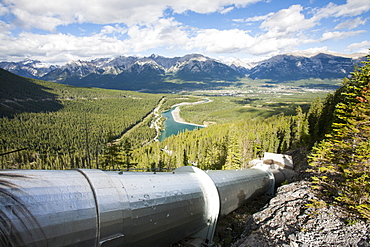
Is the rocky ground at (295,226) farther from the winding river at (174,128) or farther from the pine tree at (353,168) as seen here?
the winding river at (174,128)

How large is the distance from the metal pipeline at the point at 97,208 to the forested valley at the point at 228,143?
4.36 ft

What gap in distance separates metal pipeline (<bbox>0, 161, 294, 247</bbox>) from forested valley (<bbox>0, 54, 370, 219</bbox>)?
1.33 meters

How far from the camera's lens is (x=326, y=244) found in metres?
9.38

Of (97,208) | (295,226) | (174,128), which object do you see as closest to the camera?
(97,208)

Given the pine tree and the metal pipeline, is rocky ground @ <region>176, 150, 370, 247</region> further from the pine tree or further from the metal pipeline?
the metal pipeline

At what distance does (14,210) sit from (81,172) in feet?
6.58

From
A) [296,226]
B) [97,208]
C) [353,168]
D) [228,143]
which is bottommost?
[228,143]

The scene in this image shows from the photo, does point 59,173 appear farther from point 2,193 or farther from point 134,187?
point 134,187

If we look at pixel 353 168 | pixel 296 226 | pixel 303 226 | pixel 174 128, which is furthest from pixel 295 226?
pixel 174 128

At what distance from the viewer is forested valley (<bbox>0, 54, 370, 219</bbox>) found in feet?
43.7

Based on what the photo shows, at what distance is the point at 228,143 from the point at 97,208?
44.5m

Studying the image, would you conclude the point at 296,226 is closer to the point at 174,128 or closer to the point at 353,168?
the point at 353,168

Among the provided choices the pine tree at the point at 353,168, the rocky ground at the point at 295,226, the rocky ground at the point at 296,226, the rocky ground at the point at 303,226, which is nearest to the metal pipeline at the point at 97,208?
the rocky ground at the point at 295,226

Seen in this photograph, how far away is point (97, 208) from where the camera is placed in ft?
17.7
